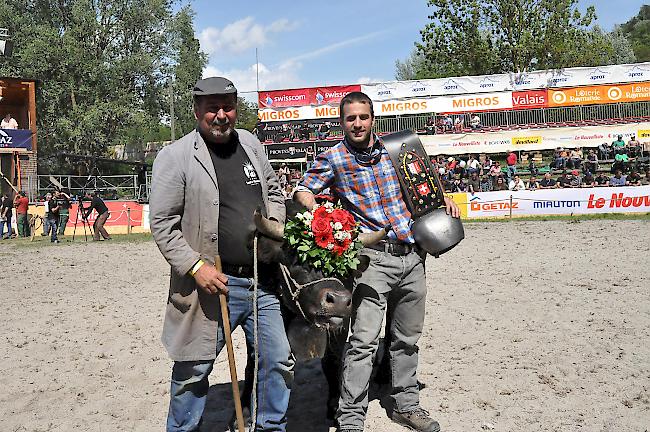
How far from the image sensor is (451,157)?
104 ft

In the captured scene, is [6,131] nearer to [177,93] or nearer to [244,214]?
[177,93]

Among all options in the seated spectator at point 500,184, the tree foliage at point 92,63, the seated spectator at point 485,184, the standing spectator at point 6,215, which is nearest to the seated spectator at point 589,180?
the seated spectator at point 500,184

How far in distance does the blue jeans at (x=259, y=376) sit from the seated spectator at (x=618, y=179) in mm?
23948

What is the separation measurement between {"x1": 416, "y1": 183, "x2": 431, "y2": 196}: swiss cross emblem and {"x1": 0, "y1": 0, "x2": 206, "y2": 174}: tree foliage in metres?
39.6

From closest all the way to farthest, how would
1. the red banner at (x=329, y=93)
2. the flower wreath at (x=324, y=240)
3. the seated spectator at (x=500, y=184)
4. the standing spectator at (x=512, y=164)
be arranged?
the flower wreath at (x=324, y=240) < the seated spectator at (x=500, y=184) < the standing spectator at (x=512, y=164) < the red banner at (x=329, y=93)

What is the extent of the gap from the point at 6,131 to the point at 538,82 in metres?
25.5

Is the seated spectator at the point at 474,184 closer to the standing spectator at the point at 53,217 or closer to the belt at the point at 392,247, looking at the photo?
the standing spectator at the point at 53,217

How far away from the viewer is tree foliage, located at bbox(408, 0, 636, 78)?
41031 mm

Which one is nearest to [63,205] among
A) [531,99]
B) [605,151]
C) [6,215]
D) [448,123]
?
[6,215]

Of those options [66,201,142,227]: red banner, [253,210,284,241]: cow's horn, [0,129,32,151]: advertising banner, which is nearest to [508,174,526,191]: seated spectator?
[66,201,142,227]: red banner

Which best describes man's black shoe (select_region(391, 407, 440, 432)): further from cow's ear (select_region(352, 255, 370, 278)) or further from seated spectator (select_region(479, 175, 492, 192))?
seated spectator (select_region(479, 175, 492, 192))

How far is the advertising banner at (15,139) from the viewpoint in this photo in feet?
97.1

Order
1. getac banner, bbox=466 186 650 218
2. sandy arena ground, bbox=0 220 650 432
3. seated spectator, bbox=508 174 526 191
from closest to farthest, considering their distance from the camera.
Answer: sandy arena ground, bbox=0 220 650 432
getac banner, bbox=466 186 650 218
seated spectator, bbox=508 174 526 191

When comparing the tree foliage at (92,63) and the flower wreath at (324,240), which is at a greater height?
the tree foliage at (92,63)
